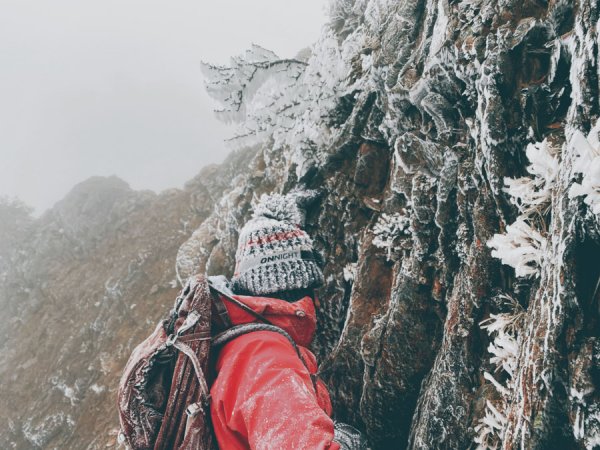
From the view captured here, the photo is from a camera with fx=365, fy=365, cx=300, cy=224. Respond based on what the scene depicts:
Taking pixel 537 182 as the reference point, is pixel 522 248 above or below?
below

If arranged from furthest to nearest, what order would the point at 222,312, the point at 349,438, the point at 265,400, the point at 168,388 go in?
the point at 349,438 → the point at 222,312 → the point at 168,388 → the point at 265,400

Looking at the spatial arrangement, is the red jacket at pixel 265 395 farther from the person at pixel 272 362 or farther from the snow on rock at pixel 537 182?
the snow on rock at pixel 537 182

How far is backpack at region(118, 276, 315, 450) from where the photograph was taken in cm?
265

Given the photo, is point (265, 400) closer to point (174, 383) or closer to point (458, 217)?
point (174, 383)

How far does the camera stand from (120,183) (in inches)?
1839

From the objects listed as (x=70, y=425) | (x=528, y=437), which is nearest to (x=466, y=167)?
(x=528, y=437)

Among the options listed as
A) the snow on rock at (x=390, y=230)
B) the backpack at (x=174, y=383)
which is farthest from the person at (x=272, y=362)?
the snow on rock at (x=390, y=230)

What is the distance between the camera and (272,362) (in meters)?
2.43

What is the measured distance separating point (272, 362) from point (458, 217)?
268 cm

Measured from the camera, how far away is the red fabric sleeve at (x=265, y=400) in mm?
2053

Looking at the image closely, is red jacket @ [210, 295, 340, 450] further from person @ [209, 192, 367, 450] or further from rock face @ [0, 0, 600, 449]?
rock face @ [0, 0, 600, 449]

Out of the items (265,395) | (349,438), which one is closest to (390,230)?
(349,438)

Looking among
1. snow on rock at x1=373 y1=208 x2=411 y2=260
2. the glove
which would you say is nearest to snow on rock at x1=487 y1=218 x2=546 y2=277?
snow on rock at x1=373 y1=208 x2=411 y2=260

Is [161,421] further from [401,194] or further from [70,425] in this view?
[70,425]
